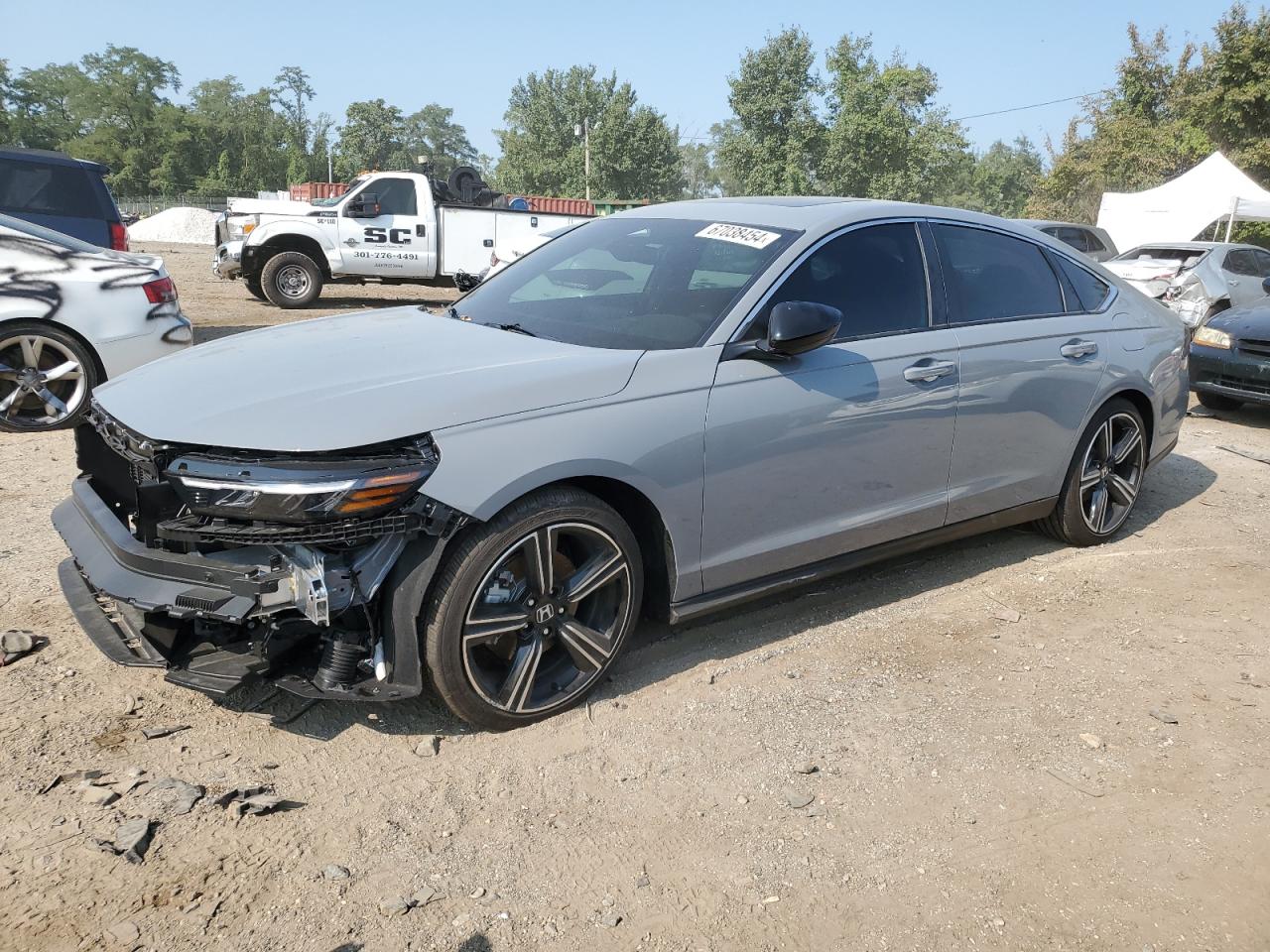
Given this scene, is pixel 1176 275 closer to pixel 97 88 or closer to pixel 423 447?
pixel 423 447

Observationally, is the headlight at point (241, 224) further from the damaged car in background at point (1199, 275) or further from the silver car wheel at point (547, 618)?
the silver car wheel at point (547, 618)

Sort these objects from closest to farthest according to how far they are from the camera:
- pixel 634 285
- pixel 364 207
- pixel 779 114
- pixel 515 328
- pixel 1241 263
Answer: pixel 515 328
pixel 634 285
pixel 1241 263
pixel 364 207
pixel 779 114

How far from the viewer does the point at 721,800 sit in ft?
9.79

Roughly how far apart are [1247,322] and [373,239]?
11703 mm

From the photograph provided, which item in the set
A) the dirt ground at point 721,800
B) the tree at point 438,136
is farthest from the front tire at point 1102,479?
the tree at point 438,136

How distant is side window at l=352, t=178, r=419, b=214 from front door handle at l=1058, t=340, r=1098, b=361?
1267cm

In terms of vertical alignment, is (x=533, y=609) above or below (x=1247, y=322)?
below

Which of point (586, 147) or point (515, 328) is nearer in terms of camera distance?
point (515, 328)

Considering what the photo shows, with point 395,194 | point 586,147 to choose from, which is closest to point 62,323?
point 395,194

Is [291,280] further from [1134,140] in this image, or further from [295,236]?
[1134,140]

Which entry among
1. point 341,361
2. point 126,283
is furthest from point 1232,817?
point 126,283

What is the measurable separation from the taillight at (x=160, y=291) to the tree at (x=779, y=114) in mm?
56437

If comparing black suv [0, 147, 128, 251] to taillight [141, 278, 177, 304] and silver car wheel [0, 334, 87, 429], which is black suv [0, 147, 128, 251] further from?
silver car wheel [0, 334, 87, 429]

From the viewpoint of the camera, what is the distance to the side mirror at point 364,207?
1528 cm
